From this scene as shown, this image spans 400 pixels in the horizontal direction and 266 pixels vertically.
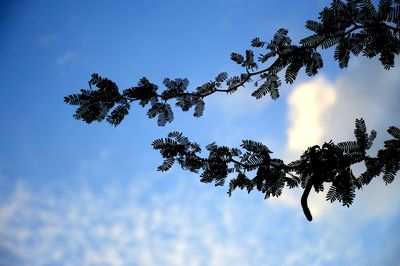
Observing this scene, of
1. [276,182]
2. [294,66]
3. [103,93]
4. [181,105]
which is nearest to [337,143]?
[276,182]

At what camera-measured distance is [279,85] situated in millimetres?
4570

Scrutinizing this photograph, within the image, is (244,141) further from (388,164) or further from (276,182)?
(388,164)

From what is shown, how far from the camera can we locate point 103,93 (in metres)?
4.04

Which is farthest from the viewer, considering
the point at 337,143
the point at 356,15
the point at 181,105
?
the point at 181,105

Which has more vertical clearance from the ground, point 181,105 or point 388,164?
point 181,105

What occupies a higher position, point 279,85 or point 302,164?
point 279,85

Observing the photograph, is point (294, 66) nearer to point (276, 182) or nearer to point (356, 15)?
point (356, 15)

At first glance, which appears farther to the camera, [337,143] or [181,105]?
[181,105]

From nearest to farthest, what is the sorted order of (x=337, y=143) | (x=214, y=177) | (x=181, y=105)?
(x=337, y=143) < (x=214, y=177) < (x=181, y=105)

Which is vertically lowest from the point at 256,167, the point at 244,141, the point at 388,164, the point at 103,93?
the point at 388,164

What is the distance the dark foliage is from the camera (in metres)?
3.61

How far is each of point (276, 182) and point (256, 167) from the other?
0.33 meters

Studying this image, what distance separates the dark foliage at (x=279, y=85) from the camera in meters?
3.61

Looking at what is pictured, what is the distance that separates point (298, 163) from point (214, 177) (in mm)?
1095
